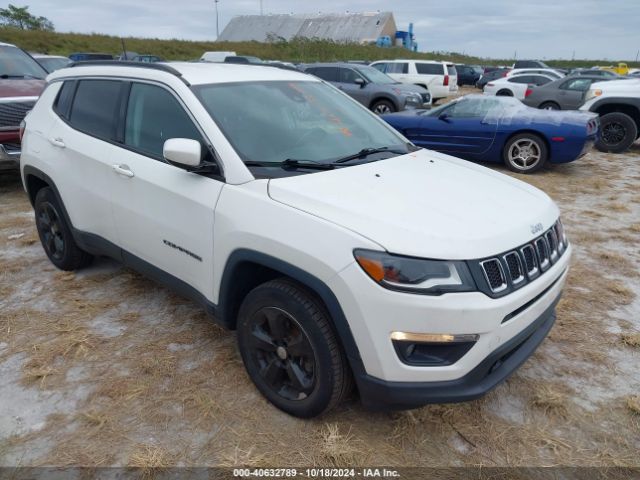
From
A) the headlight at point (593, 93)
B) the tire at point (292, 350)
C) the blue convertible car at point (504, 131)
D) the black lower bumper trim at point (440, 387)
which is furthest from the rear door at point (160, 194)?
the headlight at point (593, 93)

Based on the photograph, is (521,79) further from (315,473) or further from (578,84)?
(315,473)

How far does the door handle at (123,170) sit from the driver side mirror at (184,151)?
655 millimetres

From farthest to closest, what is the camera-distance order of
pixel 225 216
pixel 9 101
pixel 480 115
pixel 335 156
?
pixel 480 115
pixel 9 101
pixel 335 156
pixel 225 216

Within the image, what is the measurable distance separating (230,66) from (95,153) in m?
1.14

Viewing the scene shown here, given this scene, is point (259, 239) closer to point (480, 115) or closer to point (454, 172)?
point (454, 172)

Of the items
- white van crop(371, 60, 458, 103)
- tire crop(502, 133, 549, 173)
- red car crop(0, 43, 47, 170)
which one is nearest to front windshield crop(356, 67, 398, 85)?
white van crop(371, 60, 458, 103)

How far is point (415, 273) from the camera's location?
2045mm

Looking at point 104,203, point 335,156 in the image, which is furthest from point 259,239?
point 104,203

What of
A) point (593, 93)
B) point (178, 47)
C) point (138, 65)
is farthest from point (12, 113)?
point (178, 47)

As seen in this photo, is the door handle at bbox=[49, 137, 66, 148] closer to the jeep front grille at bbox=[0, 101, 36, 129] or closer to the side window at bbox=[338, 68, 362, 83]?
the jeep front grille at bbox=[0, 101, 36, 129]

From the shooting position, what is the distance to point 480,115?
8500 millimetres

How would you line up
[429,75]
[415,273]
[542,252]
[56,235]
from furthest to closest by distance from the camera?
[429,75] → [56,235] → [542,252] → [415,273]

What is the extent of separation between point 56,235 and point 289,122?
254cm

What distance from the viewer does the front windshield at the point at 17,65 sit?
741 centimetres
